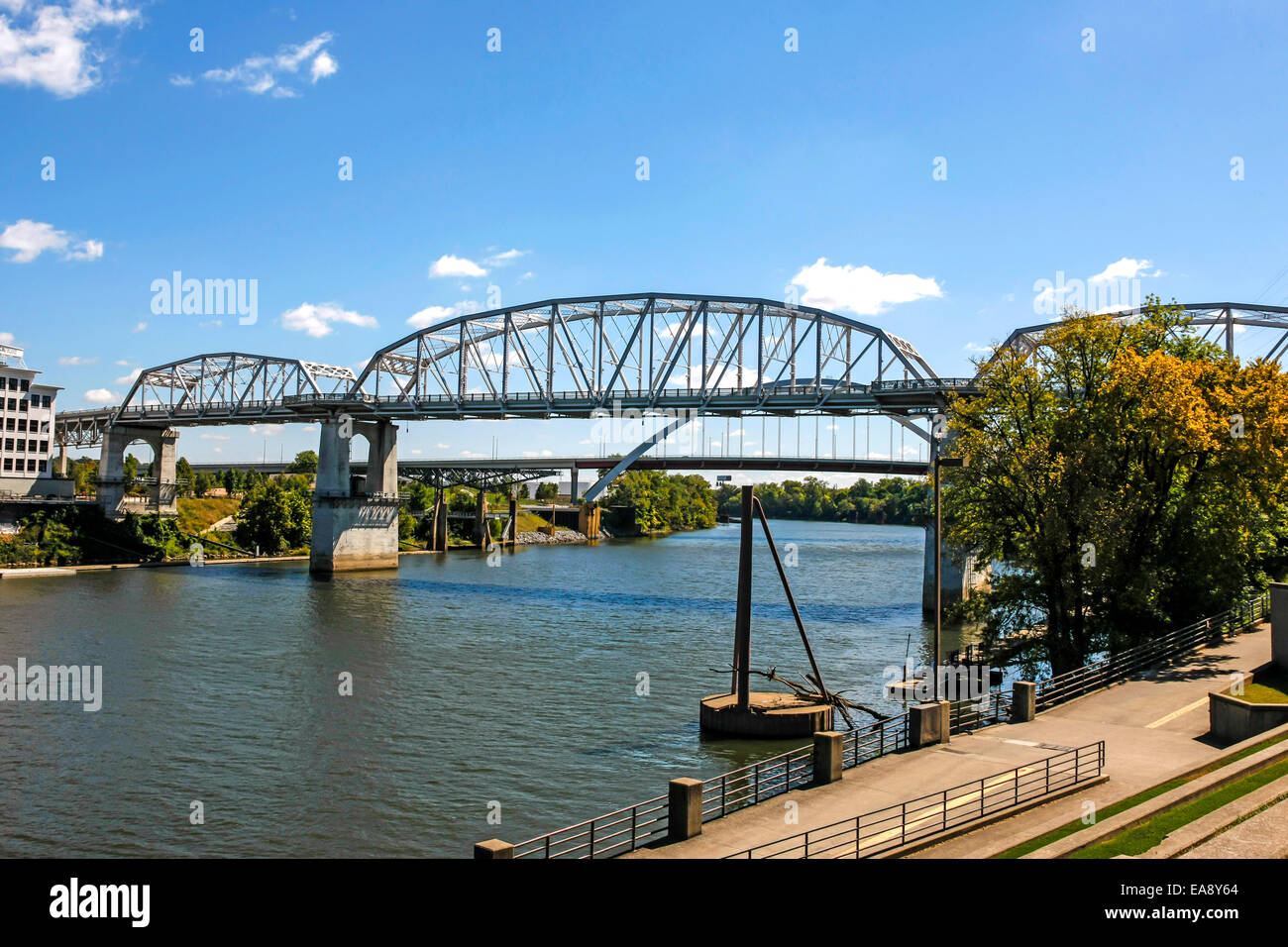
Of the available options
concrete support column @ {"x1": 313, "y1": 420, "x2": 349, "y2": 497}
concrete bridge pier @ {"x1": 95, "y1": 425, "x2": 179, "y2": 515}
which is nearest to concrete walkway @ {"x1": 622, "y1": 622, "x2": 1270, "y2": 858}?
concrete support column @ {"x1": 313, "y1": 420, "x2": 349, "y2": 497}

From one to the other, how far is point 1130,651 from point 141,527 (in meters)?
86.6

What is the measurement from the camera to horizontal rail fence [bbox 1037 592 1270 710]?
25611 millimetres

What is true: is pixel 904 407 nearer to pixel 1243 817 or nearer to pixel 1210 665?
pixel 1210 665

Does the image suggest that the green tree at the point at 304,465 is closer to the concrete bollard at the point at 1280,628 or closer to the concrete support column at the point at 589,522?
the concrete support column at the point at 589,522

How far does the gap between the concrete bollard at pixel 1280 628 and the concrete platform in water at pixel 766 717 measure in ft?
43.3

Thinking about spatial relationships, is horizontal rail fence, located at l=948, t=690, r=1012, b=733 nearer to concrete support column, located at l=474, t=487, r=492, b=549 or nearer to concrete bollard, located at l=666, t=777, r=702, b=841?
concrete bollard, located at l=666, t=777, r=702, b=841

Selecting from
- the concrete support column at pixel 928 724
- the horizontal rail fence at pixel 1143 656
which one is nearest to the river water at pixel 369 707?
the concrete support column at pixel 928 724

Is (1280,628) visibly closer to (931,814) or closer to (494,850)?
(931,814)

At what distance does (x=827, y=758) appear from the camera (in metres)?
18.5

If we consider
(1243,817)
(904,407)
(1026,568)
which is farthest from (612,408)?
(1243,817)

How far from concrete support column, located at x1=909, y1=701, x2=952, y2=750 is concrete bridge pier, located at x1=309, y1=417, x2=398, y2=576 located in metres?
66.4

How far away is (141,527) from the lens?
3472 inches

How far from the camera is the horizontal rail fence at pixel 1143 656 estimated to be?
25611mm
